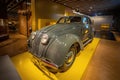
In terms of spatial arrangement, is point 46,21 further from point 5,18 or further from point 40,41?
point 40,41

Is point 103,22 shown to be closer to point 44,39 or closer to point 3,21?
point 3,21

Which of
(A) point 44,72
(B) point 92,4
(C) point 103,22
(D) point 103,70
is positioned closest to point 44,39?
(A) point 44,72

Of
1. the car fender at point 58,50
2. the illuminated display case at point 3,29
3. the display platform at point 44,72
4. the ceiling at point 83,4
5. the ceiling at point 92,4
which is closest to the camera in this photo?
the car fender at point 58,50

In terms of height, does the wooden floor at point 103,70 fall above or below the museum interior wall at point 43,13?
below

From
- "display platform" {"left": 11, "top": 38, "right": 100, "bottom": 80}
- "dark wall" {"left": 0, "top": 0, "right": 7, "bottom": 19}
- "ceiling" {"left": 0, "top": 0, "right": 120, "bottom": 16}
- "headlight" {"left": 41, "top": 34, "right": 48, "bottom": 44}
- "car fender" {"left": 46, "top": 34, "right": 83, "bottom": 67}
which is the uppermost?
"ceiling" {"left": 0, "top": 0, "right": 120, "bottom": 16}

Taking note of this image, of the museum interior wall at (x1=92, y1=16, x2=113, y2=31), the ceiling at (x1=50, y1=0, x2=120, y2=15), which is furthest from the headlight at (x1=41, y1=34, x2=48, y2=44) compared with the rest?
the museum interior wall at (x1=92, y1=16, x2=113, y2=31)

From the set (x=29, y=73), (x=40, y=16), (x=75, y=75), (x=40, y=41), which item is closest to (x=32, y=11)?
(x=40, y=16)

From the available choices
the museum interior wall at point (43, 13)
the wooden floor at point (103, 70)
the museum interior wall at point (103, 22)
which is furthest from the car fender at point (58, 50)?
the museum interior wall at point (103, 22)

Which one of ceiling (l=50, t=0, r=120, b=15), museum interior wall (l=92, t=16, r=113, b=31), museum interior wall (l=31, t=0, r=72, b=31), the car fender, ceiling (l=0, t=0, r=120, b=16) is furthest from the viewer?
museum interior wall (l=92, t=16, r=113, b=31)

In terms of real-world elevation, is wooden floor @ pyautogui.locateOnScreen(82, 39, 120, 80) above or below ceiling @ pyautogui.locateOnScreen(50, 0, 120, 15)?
below

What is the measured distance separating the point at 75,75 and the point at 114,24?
586 inches

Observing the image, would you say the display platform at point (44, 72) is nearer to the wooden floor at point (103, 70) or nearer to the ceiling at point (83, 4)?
the wooden floor at point (103, 70)

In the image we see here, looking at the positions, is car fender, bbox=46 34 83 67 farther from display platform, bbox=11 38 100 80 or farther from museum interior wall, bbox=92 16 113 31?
museum interior wall, bbox=92 16 113 31

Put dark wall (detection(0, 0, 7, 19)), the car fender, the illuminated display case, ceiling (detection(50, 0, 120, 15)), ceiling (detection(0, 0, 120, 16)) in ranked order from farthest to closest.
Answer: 1. ceiling (detection(50, 0, 120, 15))
2. ceiling (detection(0, 0, 120, 16))
3. the illuminated display case
4. dark wall (detection(0, 0, 7, 19))
5. the car fender
